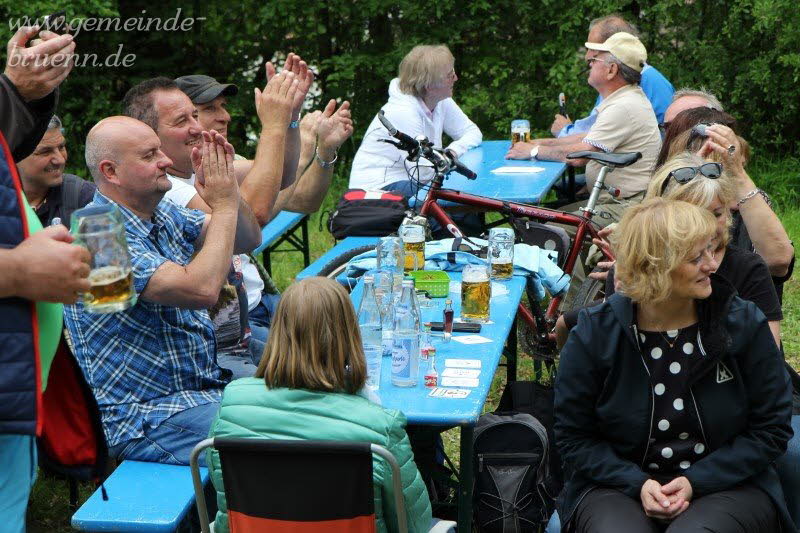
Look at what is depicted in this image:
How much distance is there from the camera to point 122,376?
3109 mm

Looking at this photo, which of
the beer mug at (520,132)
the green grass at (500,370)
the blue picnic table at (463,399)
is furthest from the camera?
the beer mug at (520,132)

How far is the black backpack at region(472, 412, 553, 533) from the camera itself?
11.2 feet

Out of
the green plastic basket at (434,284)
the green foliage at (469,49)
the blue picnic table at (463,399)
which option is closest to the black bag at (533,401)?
the blue picnic table at (463,399)

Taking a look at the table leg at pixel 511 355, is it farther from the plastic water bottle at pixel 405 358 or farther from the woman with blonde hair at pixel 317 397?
the woman with blonde hair at pixel 317 397

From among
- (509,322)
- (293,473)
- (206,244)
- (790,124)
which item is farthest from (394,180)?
(790,124)

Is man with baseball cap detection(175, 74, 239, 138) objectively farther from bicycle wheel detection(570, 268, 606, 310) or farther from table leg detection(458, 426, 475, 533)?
table leg detection(458, 426, 475, 533)

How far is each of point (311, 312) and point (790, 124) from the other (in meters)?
8.09

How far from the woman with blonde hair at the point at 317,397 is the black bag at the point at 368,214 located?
280 cm

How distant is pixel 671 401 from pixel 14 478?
66.7 inches

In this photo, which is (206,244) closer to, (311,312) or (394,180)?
(311,312)

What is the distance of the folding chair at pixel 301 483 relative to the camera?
2336mm

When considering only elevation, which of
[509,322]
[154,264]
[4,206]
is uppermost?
[4,206]

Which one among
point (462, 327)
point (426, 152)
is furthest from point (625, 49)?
point (462, 327)

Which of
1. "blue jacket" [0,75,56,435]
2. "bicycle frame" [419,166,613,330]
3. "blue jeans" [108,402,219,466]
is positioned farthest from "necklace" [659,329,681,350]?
"bicycle frame" [419,166,613,330]
